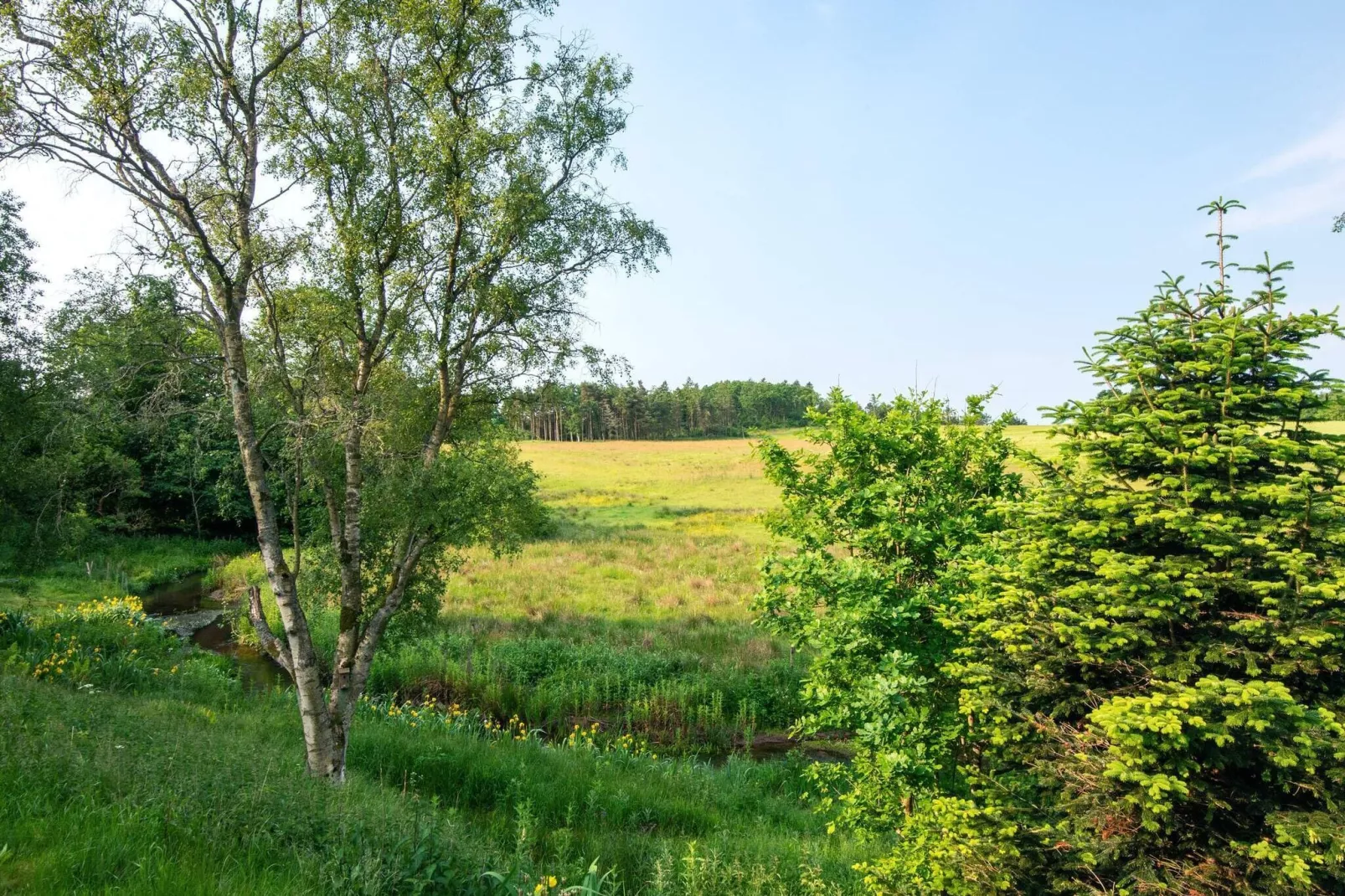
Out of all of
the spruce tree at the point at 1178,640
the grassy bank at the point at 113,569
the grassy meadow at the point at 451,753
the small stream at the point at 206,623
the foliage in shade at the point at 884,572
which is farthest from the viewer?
the grassy bank at the point at 113,569

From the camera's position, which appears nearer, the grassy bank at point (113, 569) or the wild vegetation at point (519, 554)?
the wild vegetation at point (519, 554)

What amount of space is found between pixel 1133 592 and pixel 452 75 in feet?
36.1

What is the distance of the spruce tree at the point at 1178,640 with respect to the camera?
5.03 meters

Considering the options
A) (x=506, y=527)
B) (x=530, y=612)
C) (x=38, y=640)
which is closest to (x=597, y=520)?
(x=530, y=612)

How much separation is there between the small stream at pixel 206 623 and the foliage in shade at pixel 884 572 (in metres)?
14.4

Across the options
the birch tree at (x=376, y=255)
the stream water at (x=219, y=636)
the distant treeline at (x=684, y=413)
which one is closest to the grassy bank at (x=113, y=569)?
the stream water at (x=219, y=636)

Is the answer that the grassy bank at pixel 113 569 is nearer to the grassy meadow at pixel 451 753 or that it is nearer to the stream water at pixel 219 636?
the grassy meadow at pixel 451 753

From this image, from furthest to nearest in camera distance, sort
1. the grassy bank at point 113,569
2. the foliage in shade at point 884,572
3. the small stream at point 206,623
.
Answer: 1. the grassy bank at point 113,569
2. the small stream at point 206,623
3. the foliage in shade at point 884,572

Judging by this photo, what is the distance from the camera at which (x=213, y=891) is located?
4746 mm

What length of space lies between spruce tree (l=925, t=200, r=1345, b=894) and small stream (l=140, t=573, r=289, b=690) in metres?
17.3

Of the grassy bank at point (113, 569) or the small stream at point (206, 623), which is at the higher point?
the grassy bank at point (113, 569)

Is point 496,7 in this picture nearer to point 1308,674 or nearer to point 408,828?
point 408,828

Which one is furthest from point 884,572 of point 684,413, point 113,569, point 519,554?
point 684,413

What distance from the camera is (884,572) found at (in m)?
9.20
